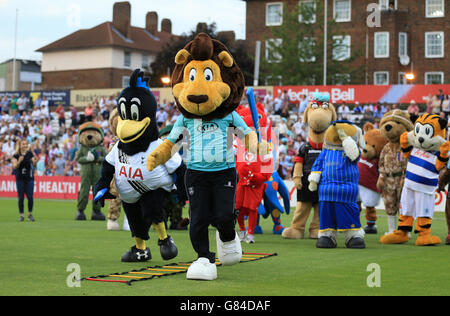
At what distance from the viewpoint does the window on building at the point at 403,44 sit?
1902 inches

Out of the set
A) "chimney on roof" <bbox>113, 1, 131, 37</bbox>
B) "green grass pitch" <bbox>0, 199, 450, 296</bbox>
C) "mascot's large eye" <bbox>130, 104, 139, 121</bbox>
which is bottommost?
"green grass pitch" <bbox>0, 199, 450, 296</bbox>

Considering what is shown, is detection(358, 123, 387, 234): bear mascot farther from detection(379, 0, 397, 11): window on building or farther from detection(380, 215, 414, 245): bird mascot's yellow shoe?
detection(379, 0, 397, 11): window on building

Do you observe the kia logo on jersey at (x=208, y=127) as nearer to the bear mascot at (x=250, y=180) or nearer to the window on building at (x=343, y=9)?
the bear mascot at (x=250, y=180)

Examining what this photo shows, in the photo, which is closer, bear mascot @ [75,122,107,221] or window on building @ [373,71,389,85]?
bear mascot @ [75,122,107,221]

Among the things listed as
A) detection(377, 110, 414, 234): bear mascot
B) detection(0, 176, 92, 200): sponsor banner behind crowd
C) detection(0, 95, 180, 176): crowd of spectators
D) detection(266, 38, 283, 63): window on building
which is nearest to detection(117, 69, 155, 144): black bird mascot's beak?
detection(377, 110, 414, 234): bear mascot

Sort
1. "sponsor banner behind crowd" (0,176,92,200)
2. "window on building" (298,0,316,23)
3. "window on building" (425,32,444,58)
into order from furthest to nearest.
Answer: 1. "window on building" (425,32,444,58)
2. "window on building" (298,0,316,23)
3. "sponsor banner behind crowd" (0,176,92,200)

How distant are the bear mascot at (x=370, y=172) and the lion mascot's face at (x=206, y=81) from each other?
613 cm

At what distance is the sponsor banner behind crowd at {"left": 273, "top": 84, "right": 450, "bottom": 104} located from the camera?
27734 millimetres

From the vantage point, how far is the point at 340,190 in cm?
1091

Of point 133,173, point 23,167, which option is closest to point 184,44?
point 23,167

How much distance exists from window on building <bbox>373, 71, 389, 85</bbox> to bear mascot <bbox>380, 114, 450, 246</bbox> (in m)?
37.6

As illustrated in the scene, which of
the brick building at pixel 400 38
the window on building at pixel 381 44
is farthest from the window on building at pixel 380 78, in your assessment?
the window on building at pixel 381 44

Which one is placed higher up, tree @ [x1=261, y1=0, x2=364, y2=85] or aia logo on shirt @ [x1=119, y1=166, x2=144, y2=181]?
tree @ [x1=261, y1=0, x2=364, y2=85]

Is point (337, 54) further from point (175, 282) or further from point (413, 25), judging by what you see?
point (175, 282)
